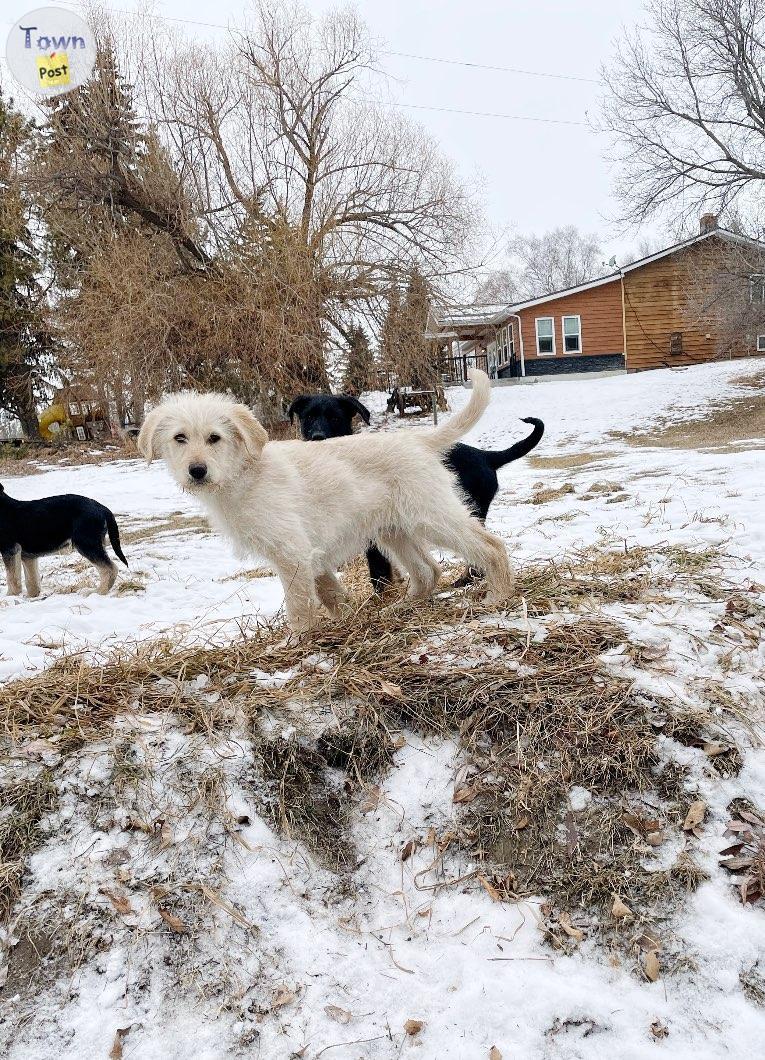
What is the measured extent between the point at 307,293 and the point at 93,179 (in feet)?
23.0

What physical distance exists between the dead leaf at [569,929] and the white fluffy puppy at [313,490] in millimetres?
1912

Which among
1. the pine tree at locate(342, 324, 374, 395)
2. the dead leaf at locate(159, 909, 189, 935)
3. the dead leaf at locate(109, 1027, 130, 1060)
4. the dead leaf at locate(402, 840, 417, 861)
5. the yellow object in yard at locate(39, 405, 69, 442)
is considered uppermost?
the pine tree at locate(342, 324, 374, 395)

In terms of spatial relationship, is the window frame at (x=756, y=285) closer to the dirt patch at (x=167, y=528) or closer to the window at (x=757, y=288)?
the window at (x=757, y=288)

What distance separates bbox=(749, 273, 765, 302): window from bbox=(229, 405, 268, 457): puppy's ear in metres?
23.0

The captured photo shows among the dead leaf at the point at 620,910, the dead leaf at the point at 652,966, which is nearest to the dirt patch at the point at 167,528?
the dead leaf at the point at 620,910

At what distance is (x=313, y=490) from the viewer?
376cm

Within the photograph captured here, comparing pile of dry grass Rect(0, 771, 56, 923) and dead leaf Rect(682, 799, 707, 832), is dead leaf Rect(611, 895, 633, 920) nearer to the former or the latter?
dead leaf Rect(682, 799, 707, 832)

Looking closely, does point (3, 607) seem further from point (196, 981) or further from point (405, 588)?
point (196, 981)

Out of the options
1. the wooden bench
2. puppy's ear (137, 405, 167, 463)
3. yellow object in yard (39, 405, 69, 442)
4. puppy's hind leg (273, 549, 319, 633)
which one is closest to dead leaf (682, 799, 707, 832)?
puppy's hind leg (273, 549, 319, 633)

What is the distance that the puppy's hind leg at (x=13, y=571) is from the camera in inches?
241

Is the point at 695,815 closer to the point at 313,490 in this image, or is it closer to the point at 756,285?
the point at 313,490

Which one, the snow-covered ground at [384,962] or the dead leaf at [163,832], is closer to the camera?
the snow-covered ground at [384,962]

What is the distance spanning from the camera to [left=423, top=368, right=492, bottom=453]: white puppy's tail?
400 cm

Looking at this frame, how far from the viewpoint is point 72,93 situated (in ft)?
60.3
